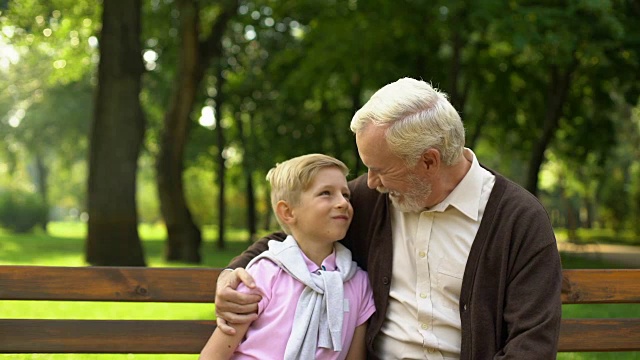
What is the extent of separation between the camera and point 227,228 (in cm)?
4528

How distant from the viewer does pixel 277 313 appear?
3.55 meters

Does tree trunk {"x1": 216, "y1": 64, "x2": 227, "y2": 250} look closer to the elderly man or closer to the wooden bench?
the wooden bench

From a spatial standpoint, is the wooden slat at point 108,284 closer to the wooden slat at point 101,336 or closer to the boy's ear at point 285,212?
the wooden slat at point 101,336

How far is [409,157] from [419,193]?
180 millimetres

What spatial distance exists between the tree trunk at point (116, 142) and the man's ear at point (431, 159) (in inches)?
428

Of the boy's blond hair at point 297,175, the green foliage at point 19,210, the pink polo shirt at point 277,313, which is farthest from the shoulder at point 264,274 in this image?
the green foliage at point 19,210

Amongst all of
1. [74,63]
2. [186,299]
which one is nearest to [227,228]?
[74,63]

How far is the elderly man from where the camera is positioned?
3283 mm

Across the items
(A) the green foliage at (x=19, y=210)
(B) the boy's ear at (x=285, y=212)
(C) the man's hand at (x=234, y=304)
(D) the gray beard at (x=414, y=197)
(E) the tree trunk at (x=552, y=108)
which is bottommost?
(A) the green foliage at (x=19, y=210)

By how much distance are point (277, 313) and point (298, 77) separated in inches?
597

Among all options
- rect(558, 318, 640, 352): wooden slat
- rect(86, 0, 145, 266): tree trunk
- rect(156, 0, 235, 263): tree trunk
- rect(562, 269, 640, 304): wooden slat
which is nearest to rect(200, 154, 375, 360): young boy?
rect(562, 269, 640, 304): wooden slat

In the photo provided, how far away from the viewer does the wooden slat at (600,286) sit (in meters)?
4.11

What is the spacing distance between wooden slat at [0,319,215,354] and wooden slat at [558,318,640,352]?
164 centimetres

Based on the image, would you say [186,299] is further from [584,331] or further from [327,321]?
[584,331]
